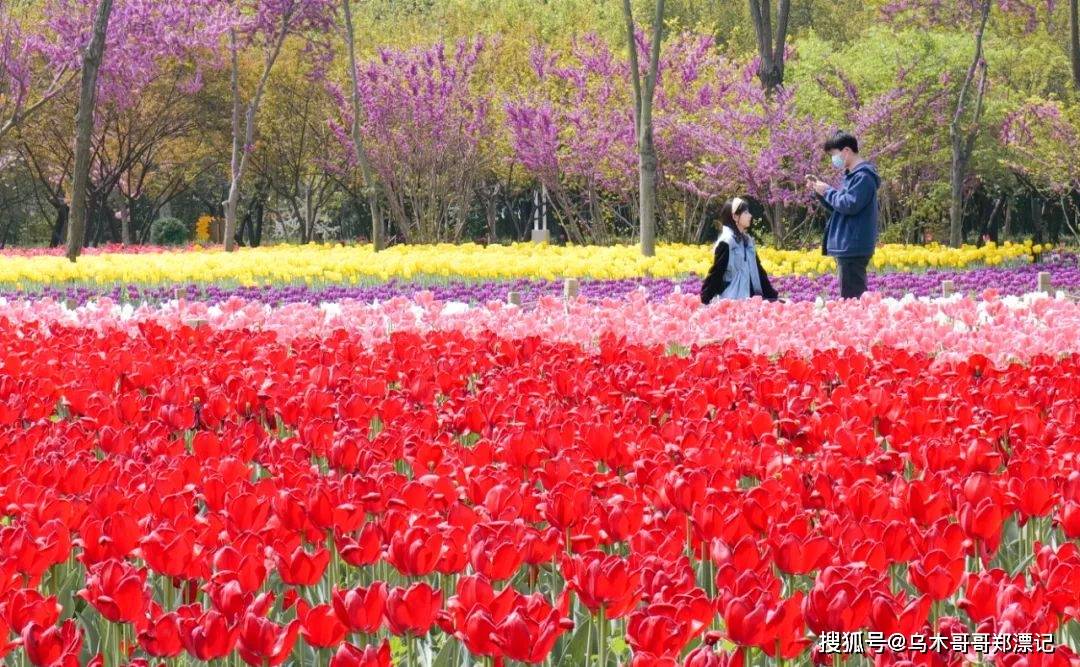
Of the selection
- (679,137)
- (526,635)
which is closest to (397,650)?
(526,635)

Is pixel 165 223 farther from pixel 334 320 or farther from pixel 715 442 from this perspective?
pixel 715 442

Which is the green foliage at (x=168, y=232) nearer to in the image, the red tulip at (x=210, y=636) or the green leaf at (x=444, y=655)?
the green leaf at (x=444, y=655)

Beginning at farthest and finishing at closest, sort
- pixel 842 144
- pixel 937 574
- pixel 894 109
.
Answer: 1. pixel 894 109
2. pixel 842 144
3. pixel 937 574

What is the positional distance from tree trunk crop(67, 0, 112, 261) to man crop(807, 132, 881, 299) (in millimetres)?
12173

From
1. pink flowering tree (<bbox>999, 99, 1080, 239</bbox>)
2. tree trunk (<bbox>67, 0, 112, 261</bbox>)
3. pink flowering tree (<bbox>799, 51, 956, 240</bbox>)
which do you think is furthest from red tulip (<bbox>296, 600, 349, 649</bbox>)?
pink flowering tree (<bbox>999, 99, 1080, 239</bbox>)

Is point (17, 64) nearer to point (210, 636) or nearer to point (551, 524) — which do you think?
point (551, 524)

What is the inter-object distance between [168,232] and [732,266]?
38.0 m

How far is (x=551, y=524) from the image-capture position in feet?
12.0

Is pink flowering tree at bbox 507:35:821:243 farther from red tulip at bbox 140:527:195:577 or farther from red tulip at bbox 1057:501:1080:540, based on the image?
red tulip at bbox 140:527:195:577

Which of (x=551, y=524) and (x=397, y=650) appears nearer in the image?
(x=397, y=650)

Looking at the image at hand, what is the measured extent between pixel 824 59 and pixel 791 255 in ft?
37.2

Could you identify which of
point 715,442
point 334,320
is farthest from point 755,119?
point 715,442

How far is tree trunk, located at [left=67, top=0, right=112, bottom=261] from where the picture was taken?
20.5 m

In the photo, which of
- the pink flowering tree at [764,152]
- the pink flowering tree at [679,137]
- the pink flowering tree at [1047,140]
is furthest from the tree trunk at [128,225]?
the pink flowering tree at [1047,140]
